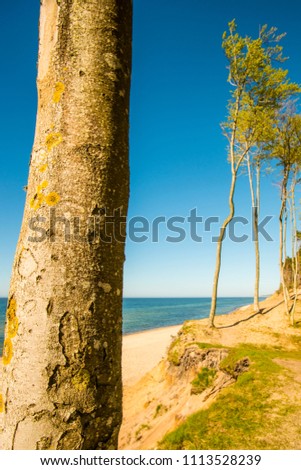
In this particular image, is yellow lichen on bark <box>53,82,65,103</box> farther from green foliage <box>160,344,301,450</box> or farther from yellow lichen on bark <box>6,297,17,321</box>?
green foliage <box>160,344,301,450</box>

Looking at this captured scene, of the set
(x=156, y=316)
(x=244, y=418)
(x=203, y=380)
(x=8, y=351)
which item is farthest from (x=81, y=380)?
(x=156, y=316)

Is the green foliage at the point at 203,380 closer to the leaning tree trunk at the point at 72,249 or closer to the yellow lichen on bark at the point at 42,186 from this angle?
the leaning tree trunk at the point at 72,249

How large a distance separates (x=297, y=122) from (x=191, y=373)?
12.8m

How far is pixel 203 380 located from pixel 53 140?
8.48m

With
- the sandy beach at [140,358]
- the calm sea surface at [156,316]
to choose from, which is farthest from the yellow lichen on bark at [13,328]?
the calm sea surface at [156,316]

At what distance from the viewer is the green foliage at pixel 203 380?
26.1 ft

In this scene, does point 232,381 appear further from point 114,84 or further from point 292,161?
point 292,161

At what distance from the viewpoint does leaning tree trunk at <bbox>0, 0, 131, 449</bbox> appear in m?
1.20

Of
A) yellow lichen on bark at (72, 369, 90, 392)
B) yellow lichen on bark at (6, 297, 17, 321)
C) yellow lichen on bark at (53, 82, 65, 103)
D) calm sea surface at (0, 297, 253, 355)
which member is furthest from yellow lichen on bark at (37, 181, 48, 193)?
calm sea surface at (0, 297, 253, 355)

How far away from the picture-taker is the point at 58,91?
1471 mm

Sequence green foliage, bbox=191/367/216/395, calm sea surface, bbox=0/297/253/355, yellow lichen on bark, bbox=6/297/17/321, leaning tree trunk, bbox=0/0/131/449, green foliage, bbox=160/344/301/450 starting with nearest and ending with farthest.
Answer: leaning tree trunk, bbox=0/0/131/449 → yellow lichen on bark, bbox=6/297/17/321 → green foliage, bbox=160/344/301/450 → green foliage, bbox=191/367/216/395 → calm sea surface, bbox=0/297/253/355

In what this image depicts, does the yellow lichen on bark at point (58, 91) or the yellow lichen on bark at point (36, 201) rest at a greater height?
the yellow lichen on bark at point (58, 91)

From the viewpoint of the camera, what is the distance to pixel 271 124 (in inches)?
573

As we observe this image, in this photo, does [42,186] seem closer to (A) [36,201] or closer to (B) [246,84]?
(A) [36,201]
